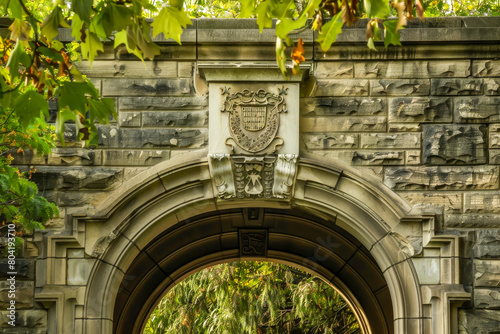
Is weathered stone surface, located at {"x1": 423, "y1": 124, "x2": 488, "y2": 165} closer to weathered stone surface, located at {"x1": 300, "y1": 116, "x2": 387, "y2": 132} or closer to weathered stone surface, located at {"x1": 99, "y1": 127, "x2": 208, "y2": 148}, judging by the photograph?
weathered stone surface, located at {"x1": 300, "y1": 116, "x2": 387, "y2": 132}

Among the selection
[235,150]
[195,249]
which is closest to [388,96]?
[235,150]

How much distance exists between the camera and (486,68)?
7.78 m

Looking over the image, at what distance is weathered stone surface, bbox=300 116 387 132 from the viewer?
7.74 m

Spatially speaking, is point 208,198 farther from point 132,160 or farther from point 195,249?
point 195,249

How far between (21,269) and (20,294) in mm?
211

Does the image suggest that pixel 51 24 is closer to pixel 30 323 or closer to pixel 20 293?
pixel 20 293

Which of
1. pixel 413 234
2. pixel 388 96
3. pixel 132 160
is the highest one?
pixel 388 96

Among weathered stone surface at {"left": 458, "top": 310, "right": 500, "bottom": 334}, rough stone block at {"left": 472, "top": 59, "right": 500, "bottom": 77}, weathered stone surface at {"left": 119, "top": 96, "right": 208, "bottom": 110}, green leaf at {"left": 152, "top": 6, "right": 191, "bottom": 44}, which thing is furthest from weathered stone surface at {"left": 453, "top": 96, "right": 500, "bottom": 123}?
green leaf at {"left": 152, "top": 6, "right": 191, "bottom": 44}

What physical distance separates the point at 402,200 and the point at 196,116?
1934 millimetres

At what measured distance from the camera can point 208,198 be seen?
780 cm

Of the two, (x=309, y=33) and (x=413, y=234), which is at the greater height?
(x=309, y=33)

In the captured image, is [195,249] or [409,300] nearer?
[409,300]

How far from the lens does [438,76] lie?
25.5 feet

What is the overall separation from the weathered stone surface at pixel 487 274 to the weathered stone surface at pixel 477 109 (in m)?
1.26
